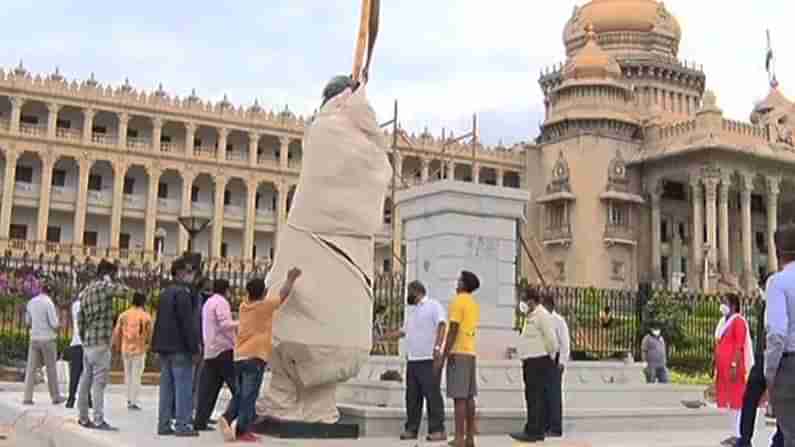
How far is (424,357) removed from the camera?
312 inches

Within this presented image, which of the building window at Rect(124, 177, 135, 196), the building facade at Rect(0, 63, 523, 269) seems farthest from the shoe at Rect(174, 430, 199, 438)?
the building window at Rect(124, 177, 135, 196)

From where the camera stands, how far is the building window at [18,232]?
43.3 meters

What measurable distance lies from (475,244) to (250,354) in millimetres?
4252

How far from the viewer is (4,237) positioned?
135 feet

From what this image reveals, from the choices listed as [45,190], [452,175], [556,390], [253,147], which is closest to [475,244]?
[556,390]

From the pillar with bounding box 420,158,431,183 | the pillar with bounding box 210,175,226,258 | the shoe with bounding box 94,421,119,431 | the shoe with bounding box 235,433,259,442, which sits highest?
the pillar with bounding box 420,158,431,183

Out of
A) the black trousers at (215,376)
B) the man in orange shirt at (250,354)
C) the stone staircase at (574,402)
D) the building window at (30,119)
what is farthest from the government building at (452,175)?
the man in orange shirt at (250,354)

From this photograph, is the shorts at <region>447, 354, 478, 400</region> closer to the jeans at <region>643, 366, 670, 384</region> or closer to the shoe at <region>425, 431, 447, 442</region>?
the shoe at <region>425, 431, 447, 442</region>

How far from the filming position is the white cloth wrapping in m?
7.57

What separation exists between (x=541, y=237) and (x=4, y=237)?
26.9m

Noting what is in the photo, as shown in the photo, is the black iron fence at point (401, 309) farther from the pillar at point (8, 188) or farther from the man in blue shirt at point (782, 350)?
the pillar at point (8, 188)

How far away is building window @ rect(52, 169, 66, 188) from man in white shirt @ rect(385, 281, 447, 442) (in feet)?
137

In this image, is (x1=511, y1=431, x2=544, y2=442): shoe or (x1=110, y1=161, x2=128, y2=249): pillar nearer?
(x1=511, y1=431, x2=544, y2=442): shoe

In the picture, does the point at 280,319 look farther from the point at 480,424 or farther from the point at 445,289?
the point at 445,289
